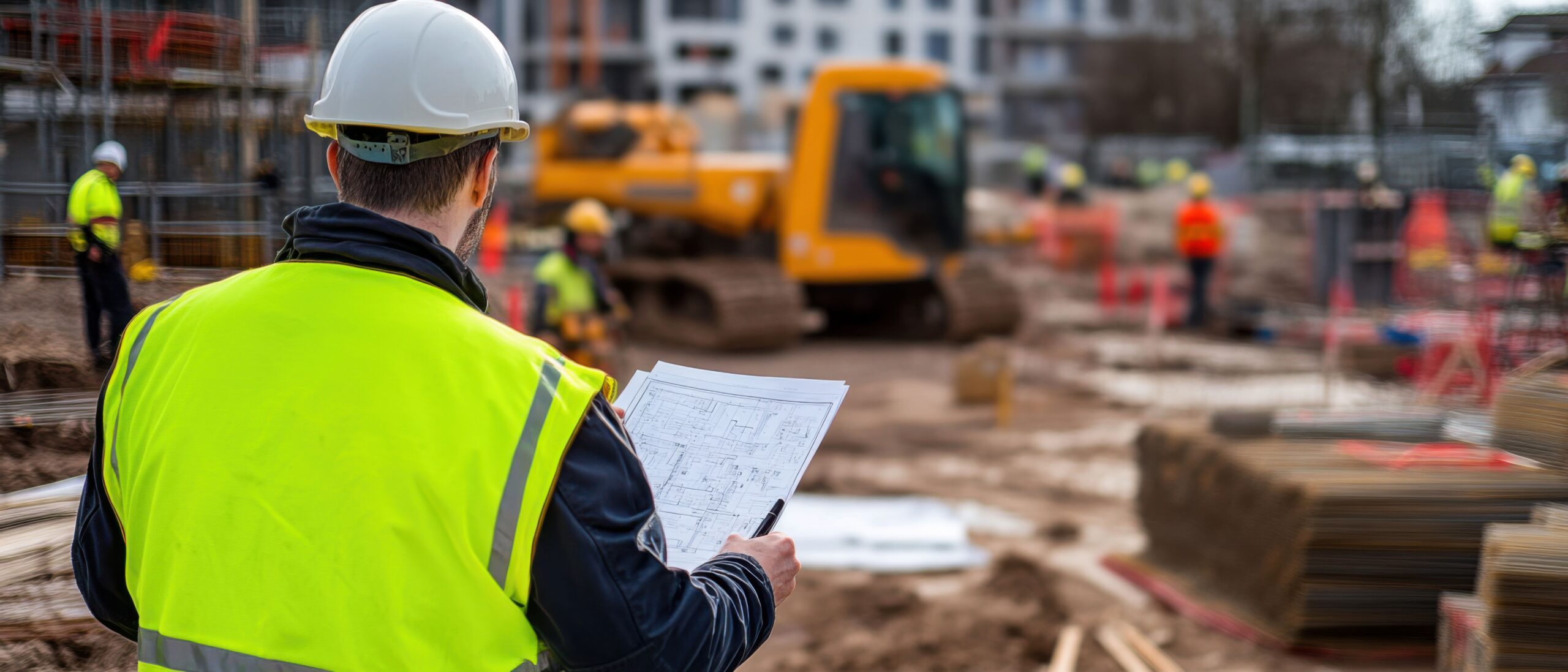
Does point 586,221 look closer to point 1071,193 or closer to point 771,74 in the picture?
point 1071,193

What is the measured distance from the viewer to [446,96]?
178 centimetres

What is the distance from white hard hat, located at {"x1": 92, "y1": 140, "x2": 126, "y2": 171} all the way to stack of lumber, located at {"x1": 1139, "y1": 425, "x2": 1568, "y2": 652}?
4557 millimetres

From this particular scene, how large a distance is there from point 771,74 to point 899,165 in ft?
150

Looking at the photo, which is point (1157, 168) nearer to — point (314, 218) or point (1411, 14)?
point (1411, 14)

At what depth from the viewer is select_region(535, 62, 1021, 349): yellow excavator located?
49.2 feet

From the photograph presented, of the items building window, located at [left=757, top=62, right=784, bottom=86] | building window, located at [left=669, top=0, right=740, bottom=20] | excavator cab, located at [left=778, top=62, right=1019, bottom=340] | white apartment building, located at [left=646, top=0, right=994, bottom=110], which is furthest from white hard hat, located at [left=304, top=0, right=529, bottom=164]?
building window, located at [left=669, top=0, right=740, bottom=20]

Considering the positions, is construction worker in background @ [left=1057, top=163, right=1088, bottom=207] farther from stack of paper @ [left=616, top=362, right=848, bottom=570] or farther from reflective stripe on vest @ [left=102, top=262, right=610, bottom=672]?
reflective stripe on vest @ [left=102, top=262, right=610, bottom=672]

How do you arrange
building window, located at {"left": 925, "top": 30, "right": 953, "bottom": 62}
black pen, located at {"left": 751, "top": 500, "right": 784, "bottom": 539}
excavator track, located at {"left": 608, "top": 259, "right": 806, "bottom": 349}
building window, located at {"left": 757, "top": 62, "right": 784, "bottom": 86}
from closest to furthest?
1. black pen, located at {"left": 751, "top": 500, "right": 784, "bottom": 539}
2. excavator track, located at {"left": 608, "top": 259, "right": 806, "bottom": 349}
3. building window, located at {"left": 757, "top": 62, "right": 784, "bottom": 86}
4. building window, located at {"left": 925, "top": 30, "right": 953, "bottom": 62}

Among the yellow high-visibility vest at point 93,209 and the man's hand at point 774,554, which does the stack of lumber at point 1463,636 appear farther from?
the yellow high-visibility vest at point 93,209

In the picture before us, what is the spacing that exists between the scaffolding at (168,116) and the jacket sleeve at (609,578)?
215cm

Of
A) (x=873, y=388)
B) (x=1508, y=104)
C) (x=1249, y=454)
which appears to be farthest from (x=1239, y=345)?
(x=1249, y=454)

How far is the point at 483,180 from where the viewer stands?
1875 millimetres

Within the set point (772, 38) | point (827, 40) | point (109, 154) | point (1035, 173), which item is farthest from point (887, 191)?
point (827, 40)

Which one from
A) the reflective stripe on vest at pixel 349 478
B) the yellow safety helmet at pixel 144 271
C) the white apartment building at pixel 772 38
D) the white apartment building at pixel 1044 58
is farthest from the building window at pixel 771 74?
the reflective stripe on vest at pixel 349 478
